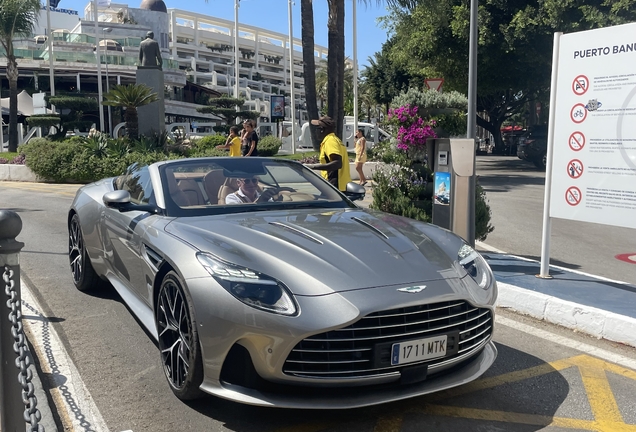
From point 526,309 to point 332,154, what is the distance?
10.6ft

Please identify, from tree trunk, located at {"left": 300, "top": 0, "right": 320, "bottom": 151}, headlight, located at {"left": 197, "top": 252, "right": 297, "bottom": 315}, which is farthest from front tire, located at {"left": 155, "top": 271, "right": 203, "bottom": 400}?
tree trunk, located at {"left": 300, "top": 0, "right": 320, "bottom": 151}

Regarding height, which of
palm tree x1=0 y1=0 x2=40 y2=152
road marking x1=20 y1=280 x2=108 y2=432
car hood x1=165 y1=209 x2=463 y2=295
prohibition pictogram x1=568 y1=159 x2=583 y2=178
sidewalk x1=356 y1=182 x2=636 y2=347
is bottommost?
road marking x1=20 y1=280 x2=108 y2=432

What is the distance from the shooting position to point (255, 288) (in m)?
3.06

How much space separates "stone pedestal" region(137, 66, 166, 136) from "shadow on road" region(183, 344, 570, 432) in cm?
1984

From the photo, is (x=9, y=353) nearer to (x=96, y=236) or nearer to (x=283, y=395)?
(x=283, y=395)

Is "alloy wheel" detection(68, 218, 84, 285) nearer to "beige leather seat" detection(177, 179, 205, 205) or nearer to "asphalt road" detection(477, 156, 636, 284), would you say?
"beige leather seat" detection(177, 179, 205, 205)

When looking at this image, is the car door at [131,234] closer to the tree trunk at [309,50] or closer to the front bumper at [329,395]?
the front bumper at [329,395]

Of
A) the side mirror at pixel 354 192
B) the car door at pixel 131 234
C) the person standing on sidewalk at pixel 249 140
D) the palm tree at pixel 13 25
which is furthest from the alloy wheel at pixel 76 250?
the palm tree at pixel 13 25

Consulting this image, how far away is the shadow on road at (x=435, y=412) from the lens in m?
3.22

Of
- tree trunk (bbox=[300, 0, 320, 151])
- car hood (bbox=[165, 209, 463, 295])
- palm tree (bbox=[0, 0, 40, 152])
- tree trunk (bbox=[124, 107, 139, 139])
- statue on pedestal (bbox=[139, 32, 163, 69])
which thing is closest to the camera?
car hood (bbox=[165, 209, 463, 295])

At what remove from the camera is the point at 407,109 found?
7.25m

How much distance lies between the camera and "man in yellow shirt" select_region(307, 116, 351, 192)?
7.49 metres

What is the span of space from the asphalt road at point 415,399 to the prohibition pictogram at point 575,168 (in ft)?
4.68

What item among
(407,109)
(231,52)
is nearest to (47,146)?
(407,109)
